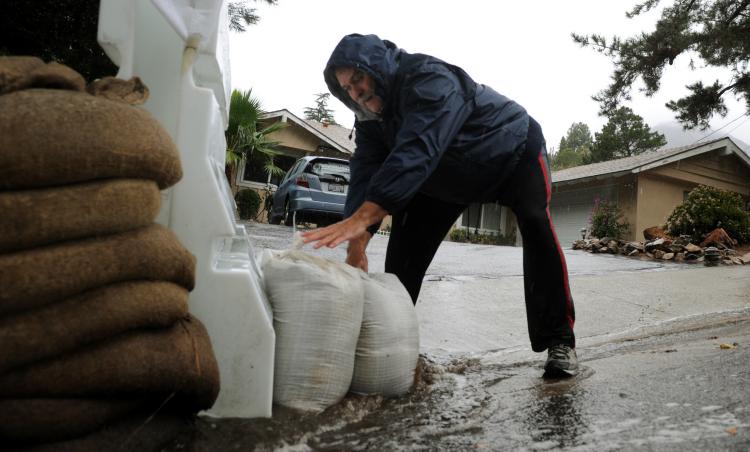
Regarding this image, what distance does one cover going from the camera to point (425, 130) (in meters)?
2.19

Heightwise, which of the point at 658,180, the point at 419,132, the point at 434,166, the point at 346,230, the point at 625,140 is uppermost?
the point at 625,140

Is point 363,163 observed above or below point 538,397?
above

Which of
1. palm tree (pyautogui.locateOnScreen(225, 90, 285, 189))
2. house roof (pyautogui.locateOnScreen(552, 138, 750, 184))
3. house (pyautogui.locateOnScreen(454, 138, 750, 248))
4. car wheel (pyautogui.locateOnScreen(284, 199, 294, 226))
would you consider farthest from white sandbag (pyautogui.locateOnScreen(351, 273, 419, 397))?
house roof (pyautogui.locateOnScreen(552, 138, 750, 184))

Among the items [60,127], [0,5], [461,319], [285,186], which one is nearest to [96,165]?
[60,127]

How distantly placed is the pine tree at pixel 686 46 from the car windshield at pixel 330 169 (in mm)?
5989

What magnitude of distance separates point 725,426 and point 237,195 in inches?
749

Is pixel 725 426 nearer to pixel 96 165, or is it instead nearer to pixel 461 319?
pixel 96 165

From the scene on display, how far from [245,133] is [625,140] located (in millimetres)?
39117

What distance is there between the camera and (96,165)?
126 centimetres

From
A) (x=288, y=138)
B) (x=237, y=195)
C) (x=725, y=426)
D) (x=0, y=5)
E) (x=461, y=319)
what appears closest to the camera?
(x=725, y=426)

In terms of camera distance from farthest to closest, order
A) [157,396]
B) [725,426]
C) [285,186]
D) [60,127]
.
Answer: [285,186] → [725,426] → [157,396] → [60,127]

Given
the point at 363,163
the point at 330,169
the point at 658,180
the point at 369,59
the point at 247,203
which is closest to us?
the point at 369,59

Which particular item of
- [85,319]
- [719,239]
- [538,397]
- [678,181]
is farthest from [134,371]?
[678,181]

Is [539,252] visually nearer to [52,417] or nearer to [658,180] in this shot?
[52,417]
